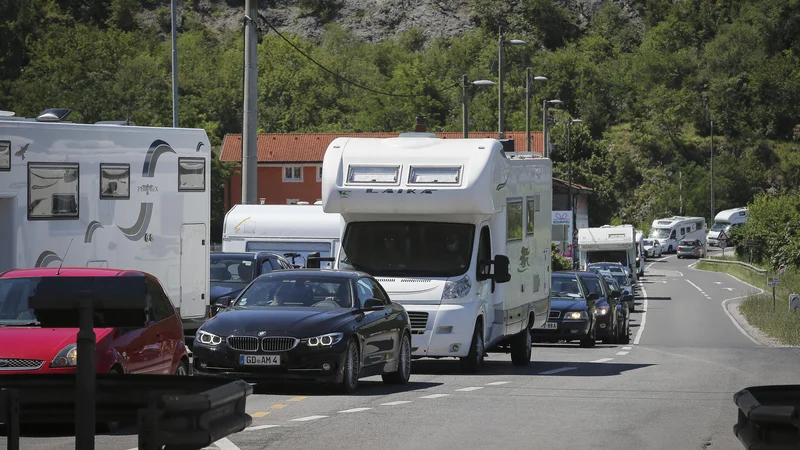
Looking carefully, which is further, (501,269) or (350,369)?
(501,269)

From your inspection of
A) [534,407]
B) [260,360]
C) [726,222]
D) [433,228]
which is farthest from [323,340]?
[726,222]

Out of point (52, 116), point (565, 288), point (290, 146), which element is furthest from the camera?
point (290, 146)

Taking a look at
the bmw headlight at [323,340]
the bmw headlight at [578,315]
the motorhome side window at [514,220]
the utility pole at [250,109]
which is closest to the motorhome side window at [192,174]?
the utility pole at [250,109]

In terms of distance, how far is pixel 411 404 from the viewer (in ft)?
49.1

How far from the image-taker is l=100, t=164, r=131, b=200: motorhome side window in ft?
68.3

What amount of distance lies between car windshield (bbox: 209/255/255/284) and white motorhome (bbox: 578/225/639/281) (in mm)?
40810

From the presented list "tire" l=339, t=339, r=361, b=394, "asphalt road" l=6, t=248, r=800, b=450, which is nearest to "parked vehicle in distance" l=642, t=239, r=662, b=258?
"asphalt road" l=6, t=248, r=800, b=450

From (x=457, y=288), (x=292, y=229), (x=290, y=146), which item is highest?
(x=290, y=146)

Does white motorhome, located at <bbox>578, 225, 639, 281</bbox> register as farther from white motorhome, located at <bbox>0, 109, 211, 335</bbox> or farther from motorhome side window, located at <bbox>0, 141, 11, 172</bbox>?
motorhome side window, located at <bbox>0, 141, 11, 172</bbox>

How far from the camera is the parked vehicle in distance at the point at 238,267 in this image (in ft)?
85.0

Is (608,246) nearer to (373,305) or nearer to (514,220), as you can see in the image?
(514,220)

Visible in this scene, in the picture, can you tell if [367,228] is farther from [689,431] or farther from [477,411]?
[689,431]

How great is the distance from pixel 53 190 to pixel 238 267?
676 centimetres

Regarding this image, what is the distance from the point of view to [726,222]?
124 metres
